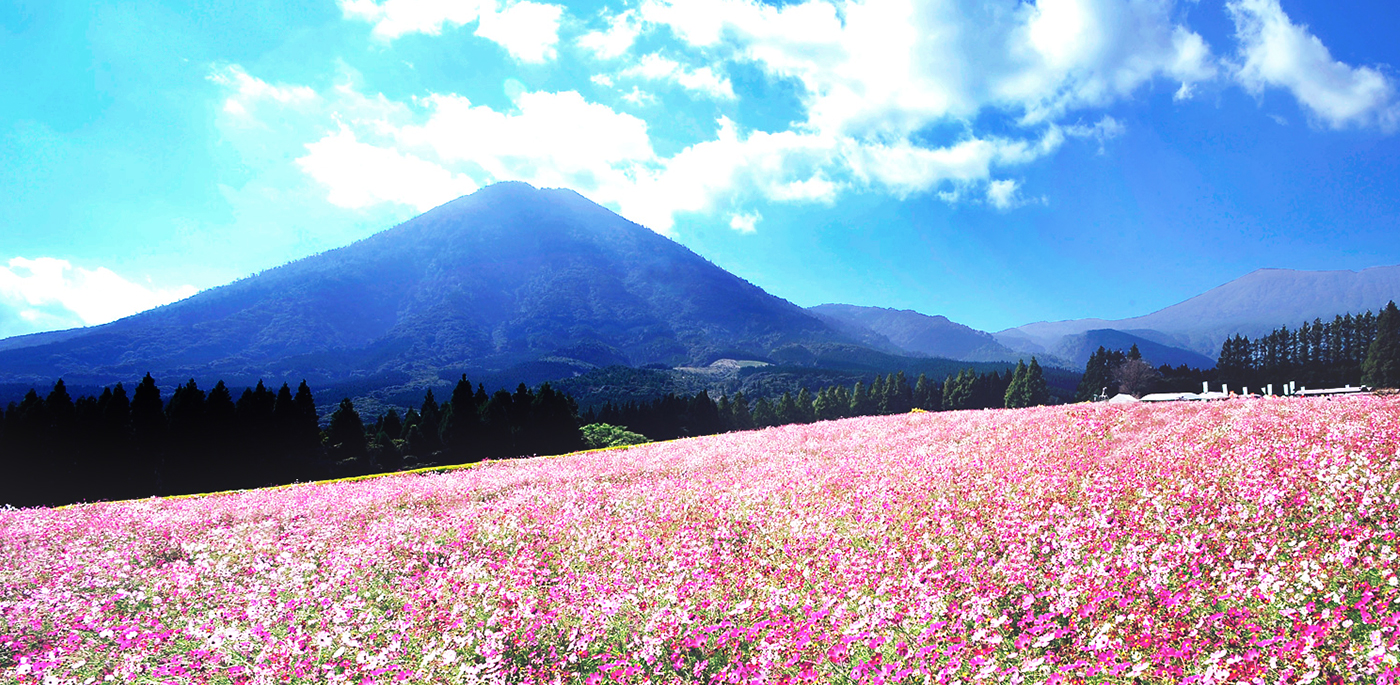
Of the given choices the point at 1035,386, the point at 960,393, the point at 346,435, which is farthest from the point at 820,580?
the point at 960,393

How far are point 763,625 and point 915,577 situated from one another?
151 cm

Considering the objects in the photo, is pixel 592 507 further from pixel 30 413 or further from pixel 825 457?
pixel 30 413

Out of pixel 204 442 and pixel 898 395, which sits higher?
pixel 898 395

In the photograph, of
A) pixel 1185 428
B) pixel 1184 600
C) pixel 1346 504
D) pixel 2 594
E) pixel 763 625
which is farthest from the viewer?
pixel 1185 428

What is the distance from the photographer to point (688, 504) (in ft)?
31.9

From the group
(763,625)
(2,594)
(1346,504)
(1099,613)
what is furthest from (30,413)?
(1346,504)

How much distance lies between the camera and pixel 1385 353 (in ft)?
262

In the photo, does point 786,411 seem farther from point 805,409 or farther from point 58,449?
point 58,449

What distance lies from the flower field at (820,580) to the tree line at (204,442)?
27.4m

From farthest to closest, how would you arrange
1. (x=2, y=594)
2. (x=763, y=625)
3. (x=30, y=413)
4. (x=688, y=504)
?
1. (x=30, y=413)
2. (x=688, y=504)
3. (x=2, y=594)
4. (x=763, y=625)

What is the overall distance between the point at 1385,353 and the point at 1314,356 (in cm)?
2205

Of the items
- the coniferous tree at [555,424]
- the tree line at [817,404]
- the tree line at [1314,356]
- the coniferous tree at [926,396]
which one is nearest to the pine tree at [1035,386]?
the tree line at [817,404]

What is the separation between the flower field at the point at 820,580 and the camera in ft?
15.4

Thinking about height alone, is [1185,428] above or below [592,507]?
above
